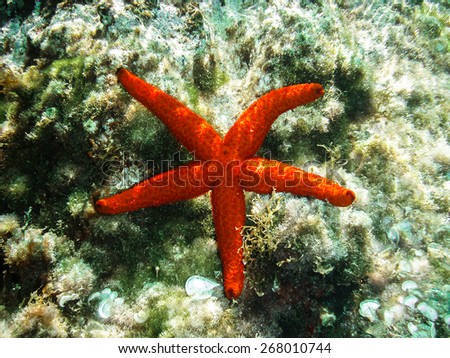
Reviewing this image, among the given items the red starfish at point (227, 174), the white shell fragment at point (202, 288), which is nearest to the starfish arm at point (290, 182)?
the red starfish at point (227, 174)

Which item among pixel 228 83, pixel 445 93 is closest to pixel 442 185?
pixel 445 93

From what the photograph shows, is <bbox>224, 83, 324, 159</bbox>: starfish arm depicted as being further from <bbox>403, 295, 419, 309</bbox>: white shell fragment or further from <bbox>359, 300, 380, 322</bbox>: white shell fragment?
<bbox>403, 295, 419, 309</bbox>: white shell fragment

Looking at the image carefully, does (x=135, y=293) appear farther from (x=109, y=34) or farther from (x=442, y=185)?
(x=442, y=185)

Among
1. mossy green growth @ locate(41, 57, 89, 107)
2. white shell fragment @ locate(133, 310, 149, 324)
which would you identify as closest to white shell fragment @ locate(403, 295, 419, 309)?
white shell fragment @ locate(133, 310, 149, 324)

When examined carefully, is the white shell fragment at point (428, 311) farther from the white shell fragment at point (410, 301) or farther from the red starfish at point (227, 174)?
the red starfish at point (227, 174)

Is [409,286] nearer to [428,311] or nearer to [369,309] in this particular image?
[428,311]
